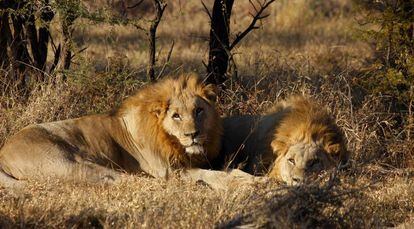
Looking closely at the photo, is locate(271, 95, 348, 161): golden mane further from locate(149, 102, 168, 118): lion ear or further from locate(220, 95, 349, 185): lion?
locate(149, 102, 168, 118): lion ear

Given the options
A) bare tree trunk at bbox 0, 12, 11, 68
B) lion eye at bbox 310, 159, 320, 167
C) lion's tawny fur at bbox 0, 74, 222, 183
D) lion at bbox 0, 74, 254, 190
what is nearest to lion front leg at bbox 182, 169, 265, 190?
lion at bbox 0, 74, 254, 190

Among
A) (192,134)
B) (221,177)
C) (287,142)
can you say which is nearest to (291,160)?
(287,142)

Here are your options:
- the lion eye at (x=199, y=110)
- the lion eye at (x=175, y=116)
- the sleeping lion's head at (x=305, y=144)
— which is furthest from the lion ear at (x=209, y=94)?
the sleeping lion's head at (x=305, y=144)

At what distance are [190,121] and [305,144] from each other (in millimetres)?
924

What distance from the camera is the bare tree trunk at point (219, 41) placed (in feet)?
32.0

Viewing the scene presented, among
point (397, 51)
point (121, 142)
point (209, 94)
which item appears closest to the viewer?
point (209, 94)

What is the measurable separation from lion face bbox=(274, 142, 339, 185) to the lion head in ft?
1.99

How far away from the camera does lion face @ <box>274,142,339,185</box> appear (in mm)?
6980

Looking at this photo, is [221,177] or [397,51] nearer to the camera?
[221,177]

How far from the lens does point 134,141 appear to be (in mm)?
7602

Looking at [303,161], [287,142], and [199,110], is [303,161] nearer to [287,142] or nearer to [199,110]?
[287,142]

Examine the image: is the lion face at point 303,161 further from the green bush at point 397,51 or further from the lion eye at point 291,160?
the green bush at point 397,51

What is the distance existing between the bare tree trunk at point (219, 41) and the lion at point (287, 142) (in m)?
1.66

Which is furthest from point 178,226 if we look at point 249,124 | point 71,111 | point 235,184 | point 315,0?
point 315,0
